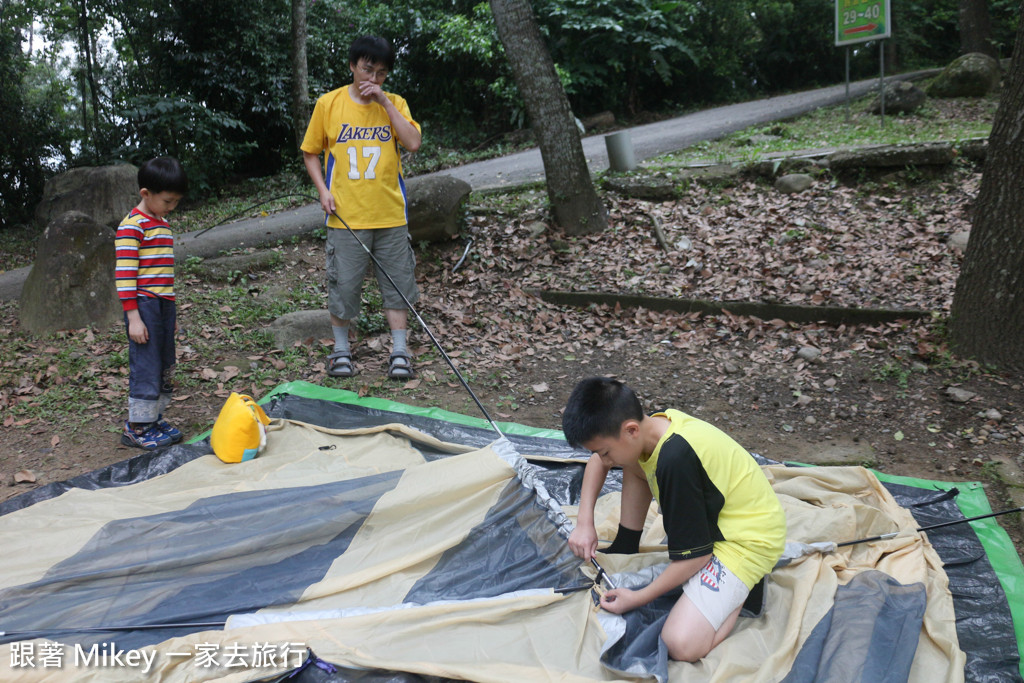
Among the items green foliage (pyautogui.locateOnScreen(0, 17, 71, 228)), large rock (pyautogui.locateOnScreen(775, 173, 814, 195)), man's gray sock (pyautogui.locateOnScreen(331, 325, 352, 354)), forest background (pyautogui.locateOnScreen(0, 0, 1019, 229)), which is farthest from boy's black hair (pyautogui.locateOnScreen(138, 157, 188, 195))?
green foliage (pyautogui.locateOnScreen(0, 17, 71, 228))

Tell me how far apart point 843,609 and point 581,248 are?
14.2ft

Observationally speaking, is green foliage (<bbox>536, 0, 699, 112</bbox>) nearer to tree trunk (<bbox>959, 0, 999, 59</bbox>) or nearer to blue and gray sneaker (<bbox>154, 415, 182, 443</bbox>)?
tree trunk (<bbox>959, 0, 999, 59</bbox>)

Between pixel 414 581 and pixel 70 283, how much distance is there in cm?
402

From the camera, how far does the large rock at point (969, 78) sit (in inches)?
413

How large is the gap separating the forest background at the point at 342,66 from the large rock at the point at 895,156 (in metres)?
6.53

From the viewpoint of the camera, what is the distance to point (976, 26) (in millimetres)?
12320

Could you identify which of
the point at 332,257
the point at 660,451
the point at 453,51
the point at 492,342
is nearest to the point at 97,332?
the point at 332,257

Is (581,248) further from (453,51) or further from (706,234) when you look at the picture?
(453,51)

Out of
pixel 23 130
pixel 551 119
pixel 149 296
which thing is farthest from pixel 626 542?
pixel 23 130

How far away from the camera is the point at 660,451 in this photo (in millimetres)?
1974

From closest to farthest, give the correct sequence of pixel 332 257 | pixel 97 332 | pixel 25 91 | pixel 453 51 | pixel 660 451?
pixel 660 451, pixel 332 257, pixel 97 332, pixel 25 91, pixel 453 51

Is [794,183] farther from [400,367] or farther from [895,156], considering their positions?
[400,367]

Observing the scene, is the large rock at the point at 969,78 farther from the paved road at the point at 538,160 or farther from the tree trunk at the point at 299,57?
the tree trunk at the point at 299,57

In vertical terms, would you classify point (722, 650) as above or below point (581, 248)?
below
